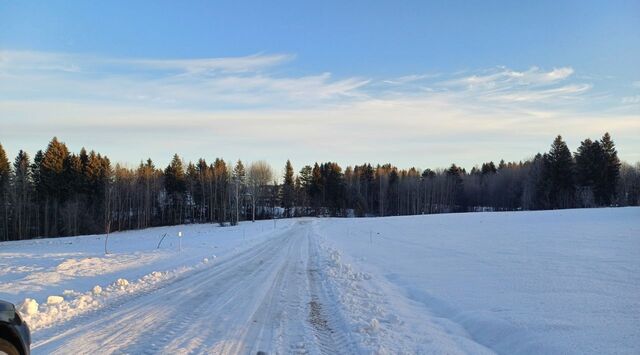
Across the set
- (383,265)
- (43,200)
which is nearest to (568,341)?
(383,265)

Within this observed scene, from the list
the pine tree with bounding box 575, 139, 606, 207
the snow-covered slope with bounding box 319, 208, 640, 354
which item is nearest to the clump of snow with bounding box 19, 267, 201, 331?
the snow-covered slope with bounding box 319, 208, 640, 354

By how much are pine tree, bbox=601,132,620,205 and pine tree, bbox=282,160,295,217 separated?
60.7m

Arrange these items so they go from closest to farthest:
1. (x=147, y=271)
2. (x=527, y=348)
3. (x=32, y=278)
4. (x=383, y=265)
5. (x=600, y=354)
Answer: (x=600, y=354) → (x=527, y=348) → (x=32, y=278) → (x=147, y=271) → (x=383, y=265)

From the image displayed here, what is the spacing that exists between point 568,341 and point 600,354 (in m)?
0.63

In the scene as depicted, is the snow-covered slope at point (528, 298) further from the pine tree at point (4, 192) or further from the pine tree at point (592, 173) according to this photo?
the pine tree at point (592, 173)

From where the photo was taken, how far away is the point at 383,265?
60.8 feet

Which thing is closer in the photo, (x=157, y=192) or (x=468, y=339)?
(x=468, y=339)

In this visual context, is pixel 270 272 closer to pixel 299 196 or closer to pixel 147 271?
pixel 147 271

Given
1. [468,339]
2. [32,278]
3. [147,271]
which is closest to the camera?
[468,339]

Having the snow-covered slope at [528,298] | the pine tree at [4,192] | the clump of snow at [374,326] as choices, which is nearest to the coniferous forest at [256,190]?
the pine tree at [4,192]

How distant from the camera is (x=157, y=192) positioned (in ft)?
302

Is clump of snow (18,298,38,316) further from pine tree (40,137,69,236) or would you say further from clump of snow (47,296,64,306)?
pine tree (40,137,69,236)

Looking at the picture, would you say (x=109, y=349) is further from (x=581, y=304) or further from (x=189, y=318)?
(x=581, y=304)

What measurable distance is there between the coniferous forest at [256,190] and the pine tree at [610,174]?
169 mm
